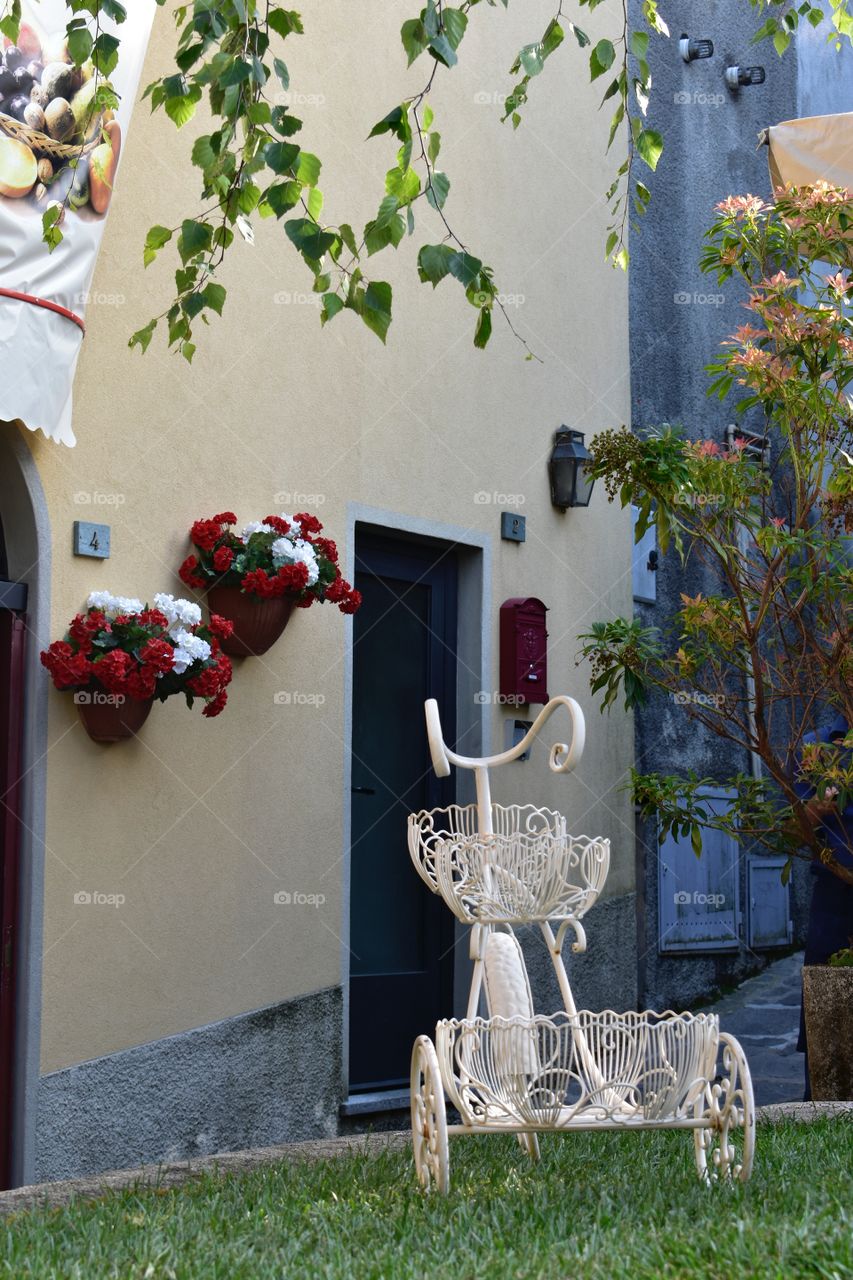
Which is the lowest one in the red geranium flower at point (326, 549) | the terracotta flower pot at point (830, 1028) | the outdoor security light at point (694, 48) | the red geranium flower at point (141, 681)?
the terracotta flower pot at point (830, 1028)

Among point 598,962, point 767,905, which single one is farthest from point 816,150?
point 767,905

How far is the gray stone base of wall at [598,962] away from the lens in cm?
811

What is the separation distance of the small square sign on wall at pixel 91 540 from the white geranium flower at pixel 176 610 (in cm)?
35

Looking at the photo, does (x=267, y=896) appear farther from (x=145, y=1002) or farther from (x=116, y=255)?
(x=116, y=255)

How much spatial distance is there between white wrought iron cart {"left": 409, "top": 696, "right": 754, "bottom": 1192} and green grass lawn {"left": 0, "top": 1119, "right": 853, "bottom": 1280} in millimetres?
179

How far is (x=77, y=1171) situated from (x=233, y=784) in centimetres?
162

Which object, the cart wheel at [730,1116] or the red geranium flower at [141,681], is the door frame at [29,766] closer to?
the red geranium flower at [141,681]

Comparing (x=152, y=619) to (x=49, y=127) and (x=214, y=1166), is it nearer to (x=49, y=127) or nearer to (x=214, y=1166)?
(x=49, y=127)

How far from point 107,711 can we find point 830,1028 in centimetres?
→ 299

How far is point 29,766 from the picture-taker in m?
5.66

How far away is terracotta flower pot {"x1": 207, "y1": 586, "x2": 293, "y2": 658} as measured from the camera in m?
6.30

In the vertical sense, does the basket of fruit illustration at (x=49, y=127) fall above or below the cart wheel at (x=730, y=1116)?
above

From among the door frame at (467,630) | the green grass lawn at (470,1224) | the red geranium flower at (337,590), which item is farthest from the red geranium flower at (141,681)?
the door frame at (467,630)

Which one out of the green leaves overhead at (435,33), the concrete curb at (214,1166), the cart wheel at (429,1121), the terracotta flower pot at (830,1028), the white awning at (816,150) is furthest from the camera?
the white awning at (816,150)
